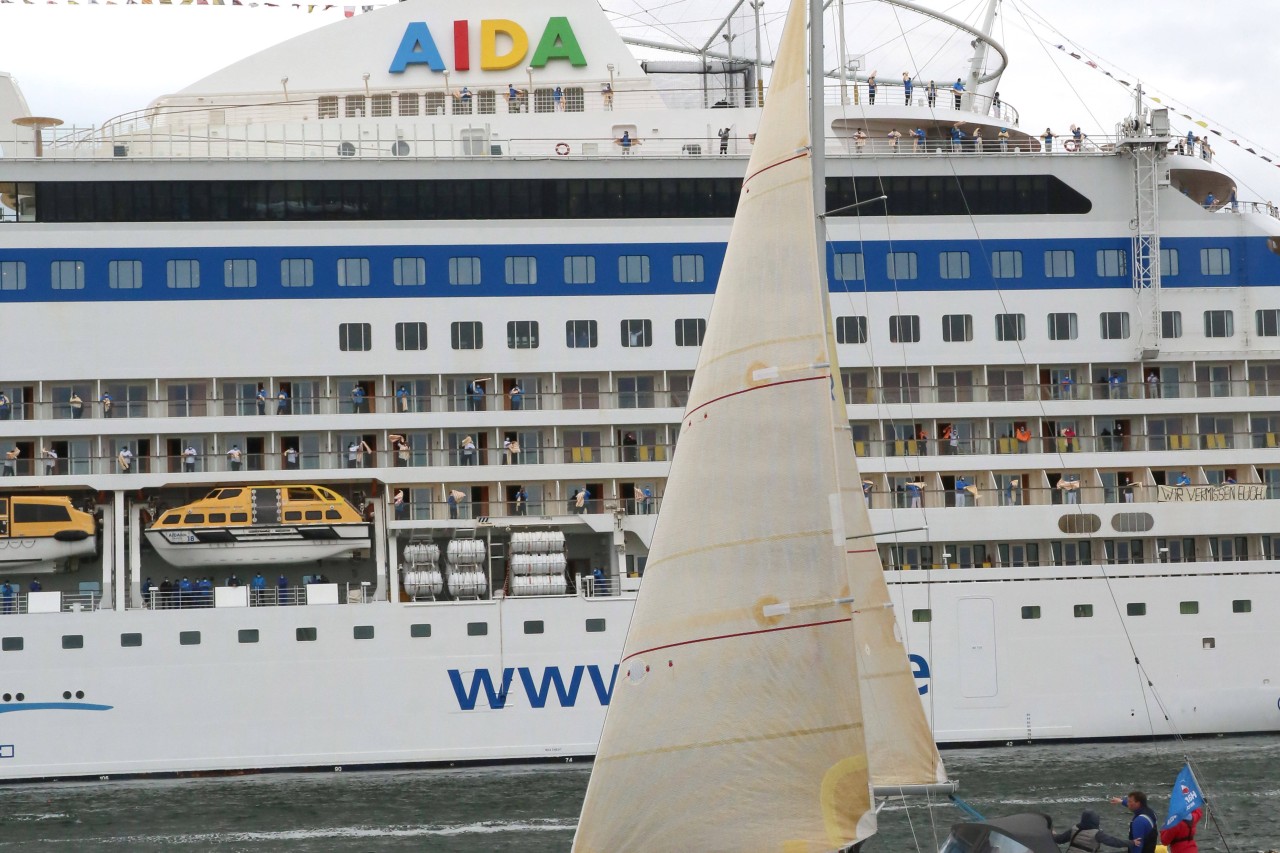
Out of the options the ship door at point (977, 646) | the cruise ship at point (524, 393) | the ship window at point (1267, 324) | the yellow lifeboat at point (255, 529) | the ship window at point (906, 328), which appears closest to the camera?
the cruise ship at point (524, 393)

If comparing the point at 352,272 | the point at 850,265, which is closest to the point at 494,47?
the point at 352,272

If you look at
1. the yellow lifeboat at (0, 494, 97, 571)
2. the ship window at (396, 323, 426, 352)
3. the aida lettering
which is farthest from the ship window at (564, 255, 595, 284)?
the yellow lifeboat at (0, 494, 97, 571)

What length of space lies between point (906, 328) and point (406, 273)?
854 cm

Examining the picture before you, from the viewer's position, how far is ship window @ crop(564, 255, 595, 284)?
2705 cm

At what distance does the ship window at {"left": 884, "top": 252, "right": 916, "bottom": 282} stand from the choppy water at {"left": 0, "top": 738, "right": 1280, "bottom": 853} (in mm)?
8105

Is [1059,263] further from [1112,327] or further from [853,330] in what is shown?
[853,330]

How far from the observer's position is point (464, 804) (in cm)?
2155

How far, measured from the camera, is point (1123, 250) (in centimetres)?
2800

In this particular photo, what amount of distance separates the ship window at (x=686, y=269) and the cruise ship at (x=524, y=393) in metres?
0.07

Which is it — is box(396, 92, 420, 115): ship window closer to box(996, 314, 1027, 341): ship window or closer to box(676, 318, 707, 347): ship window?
box(676, 318, 707, 347): ship window

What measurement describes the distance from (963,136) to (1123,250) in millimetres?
3502

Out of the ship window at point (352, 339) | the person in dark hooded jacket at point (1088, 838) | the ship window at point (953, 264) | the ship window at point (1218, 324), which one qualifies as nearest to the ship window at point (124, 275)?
→ the ship window at point (352, 339)

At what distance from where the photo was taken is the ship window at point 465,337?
2672 centimetres

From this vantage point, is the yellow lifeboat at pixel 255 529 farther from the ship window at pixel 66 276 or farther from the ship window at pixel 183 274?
the ship window at pixel 66 276
